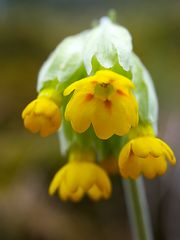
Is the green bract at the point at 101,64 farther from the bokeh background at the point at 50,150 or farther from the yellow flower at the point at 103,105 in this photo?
the bokeh background at the point at 50,150

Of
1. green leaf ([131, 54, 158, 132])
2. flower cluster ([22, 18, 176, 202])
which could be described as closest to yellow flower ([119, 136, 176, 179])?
flower cluster ([22, 18, 176, 202])

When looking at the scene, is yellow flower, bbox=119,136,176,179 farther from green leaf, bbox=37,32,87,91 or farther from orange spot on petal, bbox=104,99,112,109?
green leaf, bbox=37,32,87,91

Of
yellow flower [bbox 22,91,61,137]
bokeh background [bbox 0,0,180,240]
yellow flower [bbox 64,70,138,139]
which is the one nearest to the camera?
yellow flower [bbox 64,70,138,139]

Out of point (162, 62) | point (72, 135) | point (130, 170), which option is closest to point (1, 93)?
point (162, 62)

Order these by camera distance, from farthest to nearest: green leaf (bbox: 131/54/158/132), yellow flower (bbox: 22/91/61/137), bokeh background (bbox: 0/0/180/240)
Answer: bokeh background (bbox: 0/0/180/240) < green leaf (bbox: 131/54/158/132) < yellow flower (bbox: 22/91/61/137)

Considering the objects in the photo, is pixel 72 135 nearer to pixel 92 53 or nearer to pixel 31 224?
pixel 92 53

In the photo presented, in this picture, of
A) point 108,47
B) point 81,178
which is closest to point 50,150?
point 81,178
